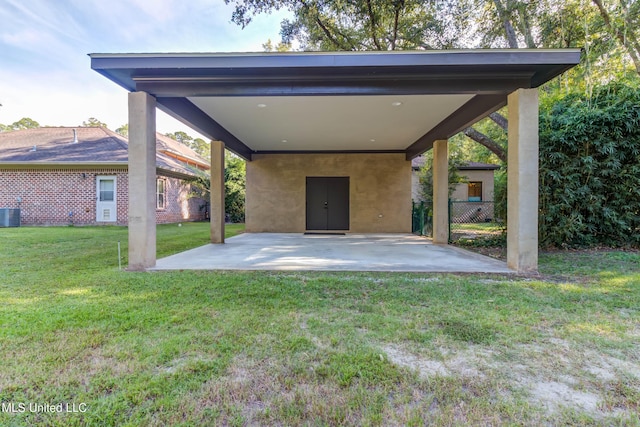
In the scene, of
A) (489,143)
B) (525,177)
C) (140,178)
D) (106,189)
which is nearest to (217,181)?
(140,178)

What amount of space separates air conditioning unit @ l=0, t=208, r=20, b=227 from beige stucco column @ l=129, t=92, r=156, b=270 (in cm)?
1177

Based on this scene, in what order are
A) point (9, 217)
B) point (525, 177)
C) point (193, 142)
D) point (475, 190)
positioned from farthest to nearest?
point (193, 142)
point (475, 190)
point (9, 217)
point (525, 177)

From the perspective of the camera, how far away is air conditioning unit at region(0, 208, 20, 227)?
40.2 ft

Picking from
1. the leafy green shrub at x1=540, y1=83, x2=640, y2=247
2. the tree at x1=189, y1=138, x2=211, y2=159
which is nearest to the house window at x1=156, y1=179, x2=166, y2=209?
the leafy green shrub at x1=540, y1=83, x2=640, y2=247

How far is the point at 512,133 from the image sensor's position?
491 centimetres

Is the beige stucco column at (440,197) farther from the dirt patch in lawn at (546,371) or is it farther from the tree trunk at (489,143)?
the dirt patch in lawn at (546,371)

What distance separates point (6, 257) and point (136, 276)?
11.1ft

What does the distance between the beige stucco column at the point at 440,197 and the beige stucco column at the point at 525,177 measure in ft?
12.6

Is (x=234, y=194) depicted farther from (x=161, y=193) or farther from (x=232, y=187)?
(x=161, y=193)

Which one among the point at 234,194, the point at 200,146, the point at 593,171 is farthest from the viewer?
the point at 200,146

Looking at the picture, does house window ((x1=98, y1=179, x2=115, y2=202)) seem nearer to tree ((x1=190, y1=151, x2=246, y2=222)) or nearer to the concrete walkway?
tree ((x1=190, y1=151, x2=246, y2=222))

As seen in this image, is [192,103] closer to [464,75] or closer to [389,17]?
[464,75]

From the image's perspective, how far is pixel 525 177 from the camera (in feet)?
15.5

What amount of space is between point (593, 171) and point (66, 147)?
741 inches
